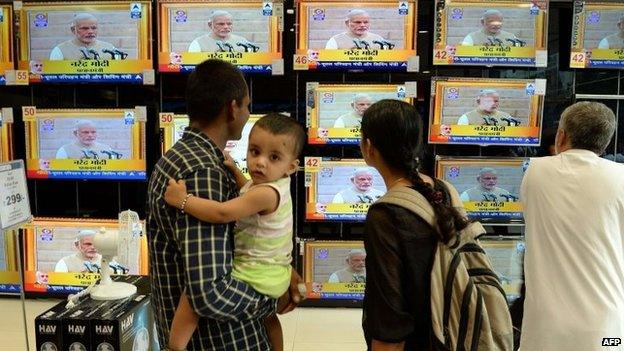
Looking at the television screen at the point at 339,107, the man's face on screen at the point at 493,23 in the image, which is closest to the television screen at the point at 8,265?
the television screen at the point at 339,107

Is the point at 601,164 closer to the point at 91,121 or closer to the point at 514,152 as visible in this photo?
the point at 514,152

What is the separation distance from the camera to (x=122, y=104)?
3.88 meters

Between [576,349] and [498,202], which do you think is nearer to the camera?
[576,349]

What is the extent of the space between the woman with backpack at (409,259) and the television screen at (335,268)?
2502 millimetres

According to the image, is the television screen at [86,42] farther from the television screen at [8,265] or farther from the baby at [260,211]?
the baby at [260,211]

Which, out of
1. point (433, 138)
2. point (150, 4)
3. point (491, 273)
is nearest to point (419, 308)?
point (491, 273)

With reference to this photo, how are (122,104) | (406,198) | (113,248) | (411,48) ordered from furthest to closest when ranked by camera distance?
(122,104) < (411,48) < (113,248) < (406,198)

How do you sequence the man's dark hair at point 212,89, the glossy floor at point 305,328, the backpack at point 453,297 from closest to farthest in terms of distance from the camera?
the backpack at point 453,297 < the man's dark hair at point 212,89 < the glossy floor at point 305,328

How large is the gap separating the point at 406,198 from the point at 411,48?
8.45 feet

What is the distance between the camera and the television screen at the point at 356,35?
3.62 meters

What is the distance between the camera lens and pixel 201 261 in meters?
1.25

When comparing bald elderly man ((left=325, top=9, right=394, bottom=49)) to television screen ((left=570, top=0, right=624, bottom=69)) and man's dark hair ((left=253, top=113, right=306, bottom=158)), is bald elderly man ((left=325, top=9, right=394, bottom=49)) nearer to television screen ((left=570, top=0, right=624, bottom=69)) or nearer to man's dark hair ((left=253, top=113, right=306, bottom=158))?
television screen ((left=570, top=0, right=624, bottom=69))

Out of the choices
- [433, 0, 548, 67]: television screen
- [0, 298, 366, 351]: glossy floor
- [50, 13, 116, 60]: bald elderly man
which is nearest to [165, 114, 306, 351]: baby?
[0, 298, 366, 351]: glossy floor

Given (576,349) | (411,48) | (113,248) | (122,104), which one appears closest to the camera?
(576,349)
